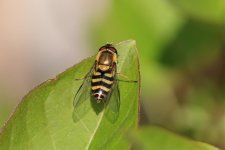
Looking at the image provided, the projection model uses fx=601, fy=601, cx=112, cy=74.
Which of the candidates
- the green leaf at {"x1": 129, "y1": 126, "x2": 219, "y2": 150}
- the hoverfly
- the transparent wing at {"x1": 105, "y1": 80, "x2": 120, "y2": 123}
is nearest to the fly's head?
the hoverfly

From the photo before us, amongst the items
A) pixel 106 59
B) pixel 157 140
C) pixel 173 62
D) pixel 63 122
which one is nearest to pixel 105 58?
pixel 106 59

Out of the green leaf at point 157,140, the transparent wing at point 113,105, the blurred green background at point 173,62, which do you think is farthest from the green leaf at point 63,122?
the blurred green background at point 173,62

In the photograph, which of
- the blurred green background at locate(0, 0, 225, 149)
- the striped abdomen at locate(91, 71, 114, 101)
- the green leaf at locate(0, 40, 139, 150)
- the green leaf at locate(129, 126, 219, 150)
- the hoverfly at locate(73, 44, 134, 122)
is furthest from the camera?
the blurred green background at locate(0, 0, 225, 149)

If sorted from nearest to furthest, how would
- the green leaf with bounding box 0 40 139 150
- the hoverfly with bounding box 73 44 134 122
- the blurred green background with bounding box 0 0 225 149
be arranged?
the green leaf with bounding box 0 40 139 150 < the hoverfly with bounding box 73 44 134 122 < the blurred green background with bounding box 0 0 225 149

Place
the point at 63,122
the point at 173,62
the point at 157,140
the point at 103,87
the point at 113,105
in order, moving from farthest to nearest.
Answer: the point at 173,62
the point at 103,87
the point at 113,105
the point at 63,122
the point at 157,140

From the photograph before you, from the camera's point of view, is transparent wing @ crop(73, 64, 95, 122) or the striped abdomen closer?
transparent wing @ crop(73, 64, 95, 122)

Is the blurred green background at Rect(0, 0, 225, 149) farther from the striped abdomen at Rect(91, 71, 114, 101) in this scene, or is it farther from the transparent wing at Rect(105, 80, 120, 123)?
the transparent wing at Rect(105, 80, 120, 123)

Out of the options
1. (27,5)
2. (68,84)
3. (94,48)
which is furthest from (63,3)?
(68,84)

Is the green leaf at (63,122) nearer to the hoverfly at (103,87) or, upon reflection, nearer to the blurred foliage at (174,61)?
the hoverfly at (103,87)

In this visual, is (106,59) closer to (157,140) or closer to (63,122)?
(63,122)
